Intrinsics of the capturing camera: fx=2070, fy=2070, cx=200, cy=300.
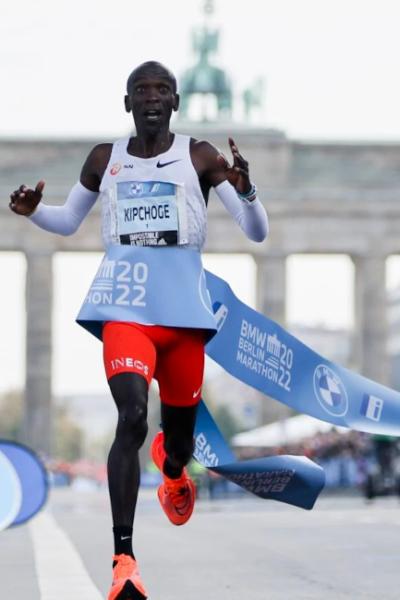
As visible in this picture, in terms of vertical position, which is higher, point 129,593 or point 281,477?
point 281,477

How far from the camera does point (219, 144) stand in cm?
7619

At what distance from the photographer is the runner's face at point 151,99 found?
8.12m

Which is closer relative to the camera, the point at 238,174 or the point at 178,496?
the point at 238,174

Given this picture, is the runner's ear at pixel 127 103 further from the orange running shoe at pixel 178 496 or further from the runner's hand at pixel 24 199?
the orange running shoe at pixel 178 496

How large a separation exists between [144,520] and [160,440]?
15.8 meters

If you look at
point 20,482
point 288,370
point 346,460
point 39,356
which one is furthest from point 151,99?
point 39,356

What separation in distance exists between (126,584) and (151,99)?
1972 mm

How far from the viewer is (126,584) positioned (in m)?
7.32

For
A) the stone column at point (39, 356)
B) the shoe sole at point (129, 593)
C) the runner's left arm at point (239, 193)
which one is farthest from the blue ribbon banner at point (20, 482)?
the stone column at point (39, 356)

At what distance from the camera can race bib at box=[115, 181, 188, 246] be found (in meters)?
8.12

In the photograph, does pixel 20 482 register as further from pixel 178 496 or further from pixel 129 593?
pixel 129 593

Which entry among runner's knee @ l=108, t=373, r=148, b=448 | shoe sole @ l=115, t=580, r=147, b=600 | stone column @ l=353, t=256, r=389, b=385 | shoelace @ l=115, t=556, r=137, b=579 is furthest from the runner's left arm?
stone column @ l=353, t=256, r=389, b=385

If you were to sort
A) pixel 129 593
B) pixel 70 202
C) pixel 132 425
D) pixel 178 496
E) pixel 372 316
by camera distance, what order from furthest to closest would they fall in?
1. pixel 372 316
2. pixel 178 496
3. pixel 70 202
4. pixel 132 425
5. pixel 129 593

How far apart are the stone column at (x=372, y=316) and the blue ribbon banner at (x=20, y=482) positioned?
60648 millimetres
